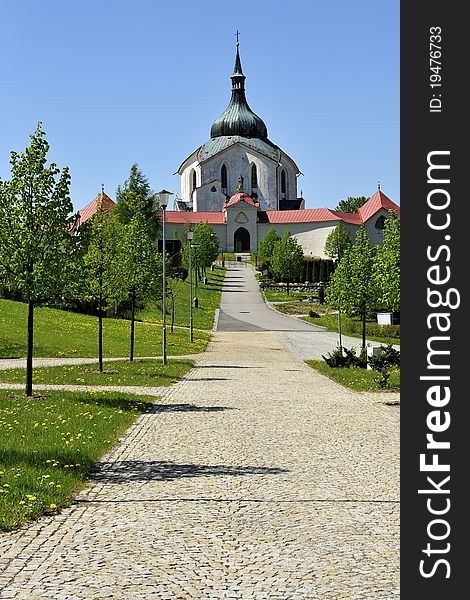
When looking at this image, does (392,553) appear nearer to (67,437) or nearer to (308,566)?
(308,566)

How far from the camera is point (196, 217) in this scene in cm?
12094

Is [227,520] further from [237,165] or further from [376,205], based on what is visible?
[237,165]

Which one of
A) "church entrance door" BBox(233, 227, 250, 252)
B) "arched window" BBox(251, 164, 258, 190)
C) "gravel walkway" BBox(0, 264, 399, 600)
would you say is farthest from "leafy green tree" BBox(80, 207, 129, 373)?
"arched window" BBox(251, 164, 258, 190)

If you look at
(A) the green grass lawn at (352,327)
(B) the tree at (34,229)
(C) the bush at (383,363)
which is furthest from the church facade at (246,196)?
(B) the tree at (34,229)

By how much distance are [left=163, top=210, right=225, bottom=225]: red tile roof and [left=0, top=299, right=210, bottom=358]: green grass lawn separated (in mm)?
70694

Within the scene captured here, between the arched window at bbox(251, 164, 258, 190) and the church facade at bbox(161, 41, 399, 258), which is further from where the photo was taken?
the arched window at bbox(251, 164, 258, 190)

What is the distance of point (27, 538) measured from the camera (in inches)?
307

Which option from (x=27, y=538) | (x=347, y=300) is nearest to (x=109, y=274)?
(x=347, y=300)

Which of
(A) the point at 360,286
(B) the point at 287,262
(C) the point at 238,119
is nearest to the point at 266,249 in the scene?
(B) the point at 287,262

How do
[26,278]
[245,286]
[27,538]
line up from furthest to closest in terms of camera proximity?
[245,286] → [26,278] → [27,538]

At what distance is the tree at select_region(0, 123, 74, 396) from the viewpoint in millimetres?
17562

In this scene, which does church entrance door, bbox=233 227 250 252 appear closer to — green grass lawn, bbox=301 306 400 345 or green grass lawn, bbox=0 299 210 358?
green grass lawn, bbox=301 306 400 345

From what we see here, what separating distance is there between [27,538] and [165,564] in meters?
1.46

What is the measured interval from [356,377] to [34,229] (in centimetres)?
1141
